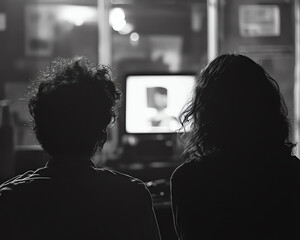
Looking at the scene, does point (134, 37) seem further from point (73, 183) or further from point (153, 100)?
point (73, 183)

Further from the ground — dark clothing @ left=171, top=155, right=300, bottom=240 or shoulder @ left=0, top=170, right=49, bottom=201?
shoulder @ left=0, top=170, right=49, bottom=201

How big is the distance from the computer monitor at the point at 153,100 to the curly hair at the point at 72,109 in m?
2.09

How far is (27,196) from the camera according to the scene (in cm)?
130

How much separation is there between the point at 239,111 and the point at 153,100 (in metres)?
2.02

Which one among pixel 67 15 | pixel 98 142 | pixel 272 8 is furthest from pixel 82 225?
pixel 67 15

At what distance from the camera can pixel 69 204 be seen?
1.32 m

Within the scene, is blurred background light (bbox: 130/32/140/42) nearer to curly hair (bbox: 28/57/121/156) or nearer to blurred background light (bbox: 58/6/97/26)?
blurred background light (bbox: 58/6/97/26)

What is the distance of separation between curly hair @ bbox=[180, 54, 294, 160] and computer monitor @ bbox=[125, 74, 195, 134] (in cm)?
189

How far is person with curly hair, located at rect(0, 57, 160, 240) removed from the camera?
1304 millimetres

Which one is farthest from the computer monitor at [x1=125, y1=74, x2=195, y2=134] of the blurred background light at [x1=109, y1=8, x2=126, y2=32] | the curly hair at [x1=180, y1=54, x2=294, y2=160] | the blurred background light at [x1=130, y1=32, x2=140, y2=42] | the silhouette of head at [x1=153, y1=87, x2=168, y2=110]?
the blurred background light at [x1=130, y1=32, x2=140, y2=42]

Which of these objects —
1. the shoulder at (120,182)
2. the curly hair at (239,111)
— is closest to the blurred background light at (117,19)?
the curly hair at (239,111)

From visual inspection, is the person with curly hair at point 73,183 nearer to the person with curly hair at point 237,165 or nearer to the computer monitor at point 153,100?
the person with curly hair at point 237,165

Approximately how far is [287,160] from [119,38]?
5.05 metres

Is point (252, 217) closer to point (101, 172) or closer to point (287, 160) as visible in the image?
point (287, 160)
